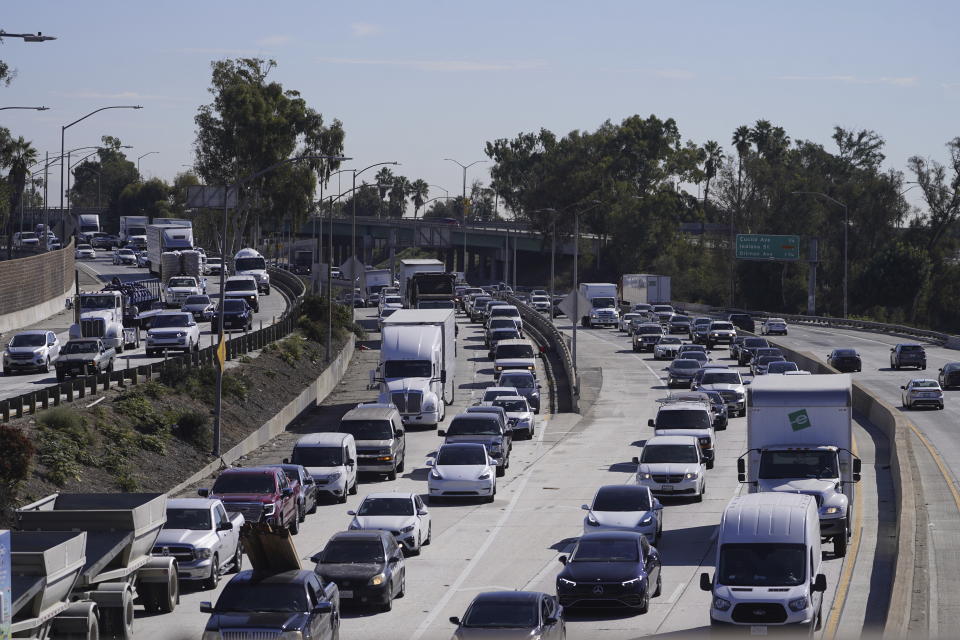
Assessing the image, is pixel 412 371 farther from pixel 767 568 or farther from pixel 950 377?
pixel 767 568

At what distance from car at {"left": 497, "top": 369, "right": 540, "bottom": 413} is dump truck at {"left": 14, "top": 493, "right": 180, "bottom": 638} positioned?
33397 millimetres

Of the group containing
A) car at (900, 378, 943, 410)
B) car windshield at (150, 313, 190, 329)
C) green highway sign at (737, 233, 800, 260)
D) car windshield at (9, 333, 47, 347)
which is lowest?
car at (900, 378, 943, 410)

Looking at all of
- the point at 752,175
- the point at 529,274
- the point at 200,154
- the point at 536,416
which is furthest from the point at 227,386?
the point at 529,274

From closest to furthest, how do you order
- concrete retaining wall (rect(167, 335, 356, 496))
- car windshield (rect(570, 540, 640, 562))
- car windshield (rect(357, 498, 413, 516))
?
1. car windshield (rect(570, 540, 640, 562))
2. car windshield (rect(357, 498, 413, 516))
3. concrete retaining wall (rect(167, 335, 356, 496))

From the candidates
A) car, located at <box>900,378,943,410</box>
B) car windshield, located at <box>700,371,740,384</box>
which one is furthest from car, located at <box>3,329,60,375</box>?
Answer: car, located at <box>900,378,943,410</box>

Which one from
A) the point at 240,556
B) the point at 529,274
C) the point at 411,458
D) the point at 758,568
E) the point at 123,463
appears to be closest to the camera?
the point at 758,568

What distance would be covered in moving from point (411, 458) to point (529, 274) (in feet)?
459

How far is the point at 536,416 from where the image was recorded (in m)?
56.9

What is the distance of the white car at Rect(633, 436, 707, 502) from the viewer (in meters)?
34.7

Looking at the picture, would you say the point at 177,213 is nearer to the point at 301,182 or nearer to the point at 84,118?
the point at 301,182

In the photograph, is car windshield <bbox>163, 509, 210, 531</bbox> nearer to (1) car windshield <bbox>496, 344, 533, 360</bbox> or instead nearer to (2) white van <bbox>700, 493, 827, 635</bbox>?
(2) white van <bbox>700, 493, 827, 635</bbox>

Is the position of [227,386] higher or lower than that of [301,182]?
lower

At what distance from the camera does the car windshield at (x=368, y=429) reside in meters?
40.2

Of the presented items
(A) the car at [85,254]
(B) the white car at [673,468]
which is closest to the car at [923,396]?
(B) the white car at [673,468]
